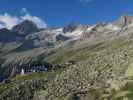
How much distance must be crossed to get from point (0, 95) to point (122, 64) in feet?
281

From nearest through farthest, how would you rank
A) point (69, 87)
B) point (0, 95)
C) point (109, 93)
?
point (109, 93) → point (69, 87) → point (0, 95)

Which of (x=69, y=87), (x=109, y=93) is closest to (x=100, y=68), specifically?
(x=69, y=87)

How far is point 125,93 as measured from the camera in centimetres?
8488

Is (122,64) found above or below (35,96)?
above

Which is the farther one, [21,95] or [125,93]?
[21,95]

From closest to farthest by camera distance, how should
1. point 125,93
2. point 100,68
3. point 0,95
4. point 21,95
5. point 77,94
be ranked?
point 125,93, point 77,94, point 100,68, point 21,95, point 0,95

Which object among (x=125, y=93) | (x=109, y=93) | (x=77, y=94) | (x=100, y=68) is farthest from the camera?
(x=100, y=68)

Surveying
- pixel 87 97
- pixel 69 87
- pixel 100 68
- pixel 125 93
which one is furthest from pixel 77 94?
pixel 100 68

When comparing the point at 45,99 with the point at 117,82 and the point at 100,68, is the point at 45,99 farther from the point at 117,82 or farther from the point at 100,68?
the point at 117,82

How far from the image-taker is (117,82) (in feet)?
313

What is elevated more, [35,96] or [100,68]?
[100,68]

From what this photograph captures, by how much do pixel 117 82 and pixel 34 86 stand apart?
88.5 meters

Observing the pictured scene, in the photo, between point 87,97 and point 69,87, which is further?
point 69,87

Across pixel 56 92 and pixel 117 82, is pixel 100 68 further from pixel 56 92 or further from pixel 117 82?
pixel 117 82
